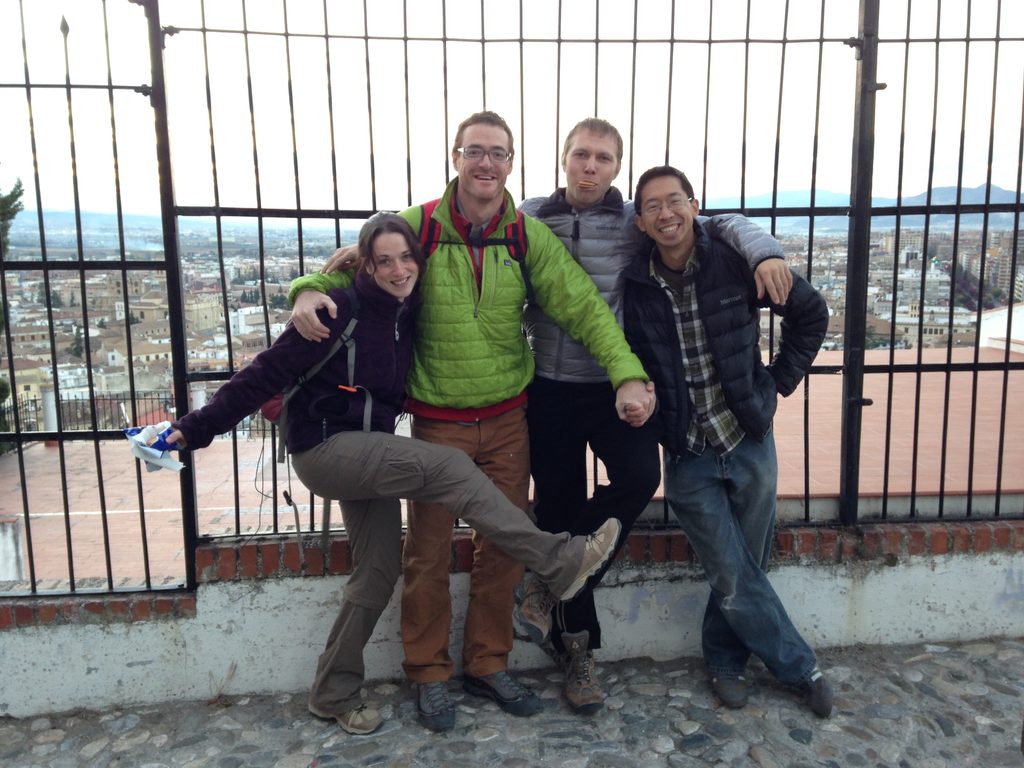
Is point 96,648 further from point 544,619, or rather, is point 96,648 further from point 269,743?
point 544,619

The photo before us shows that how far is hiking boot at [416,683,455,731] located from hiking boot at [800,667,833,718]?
51.1 inches

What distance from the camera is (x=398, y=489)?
2637 mm

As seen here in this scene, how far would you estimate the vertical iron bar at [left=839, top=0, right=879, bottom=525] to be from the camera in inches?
125

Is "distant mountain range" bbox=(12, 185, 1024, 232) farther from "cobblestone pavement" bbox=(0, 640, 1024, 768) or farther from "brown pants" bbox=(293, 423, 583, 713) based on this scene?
"cobblestone pavement" bbox=(0, 640, 1024, 768)

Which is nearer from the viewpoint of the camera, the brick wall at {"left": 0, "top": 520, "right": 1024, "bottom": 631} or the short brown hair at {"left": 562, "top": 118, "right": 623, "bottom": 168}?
the short brown hair at {"left": 562, "top": 118, "right": 623, "bottom": 168}

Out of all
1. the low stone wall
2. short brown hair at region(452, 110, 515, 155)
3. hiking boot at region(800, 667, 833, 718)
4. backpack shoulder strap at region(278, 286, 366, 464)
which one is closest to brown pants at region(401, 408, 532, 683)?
the low stone wall

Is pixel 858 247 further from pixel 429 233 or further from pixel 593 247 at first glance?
pixel 429 233

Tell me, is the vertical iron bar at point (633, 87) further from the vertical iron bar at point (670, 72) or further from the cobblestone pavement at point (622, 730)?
the cobblestone pavement at point (622, 730)

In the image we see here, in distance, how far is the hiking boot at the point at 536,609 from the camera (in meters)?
2.95

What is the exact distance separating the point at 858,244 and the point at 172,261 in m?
2.69

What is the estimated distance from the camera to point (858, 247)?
3.28 m

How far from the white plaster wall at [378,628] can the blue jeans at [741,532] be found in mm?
416

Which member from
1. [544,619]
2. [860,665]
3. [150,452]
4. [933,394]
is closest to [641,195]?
[544,619]

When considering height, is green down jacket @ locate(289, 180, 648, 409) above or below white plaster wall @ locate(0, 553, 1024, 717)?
above
